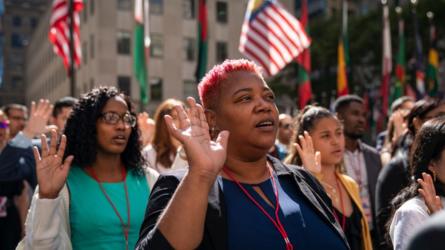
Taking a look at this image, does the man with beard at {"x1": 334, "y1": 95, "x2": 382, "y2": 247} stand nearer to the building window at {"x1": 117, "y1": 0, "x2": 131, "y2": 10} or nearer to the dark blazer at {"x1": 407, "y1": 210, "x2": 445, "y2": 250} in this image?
the dark blazer at {"x1": 407, "y1": 210, "x2": 445, "y2": 250}

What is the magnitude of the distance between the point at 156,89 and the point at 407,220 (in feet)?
117

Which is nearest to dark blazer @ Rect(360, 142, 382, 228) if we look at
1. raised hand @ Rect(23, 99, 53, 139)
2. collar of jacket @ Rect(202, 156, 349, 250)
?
raised hand @ Rect(23, 99, 53, 139)

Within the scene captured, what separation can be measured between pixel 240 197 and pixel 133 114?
6.54 ft

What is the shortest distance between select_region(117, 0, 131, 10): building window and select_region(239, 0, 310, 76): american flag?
92.2 feet

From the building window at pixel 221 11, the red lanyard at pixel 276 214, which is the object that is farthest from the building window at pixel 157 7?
the red lanyard at pixel 276 214

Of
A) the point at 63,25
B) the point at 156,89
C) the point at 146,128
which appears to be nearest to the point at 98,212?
the point at 146,128

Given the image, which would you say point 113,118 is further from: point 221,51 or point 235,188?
point 221,51

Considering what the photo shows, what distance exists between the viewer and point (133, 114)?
411 centimetres

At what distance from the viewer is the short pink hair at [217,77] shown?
2451 mm

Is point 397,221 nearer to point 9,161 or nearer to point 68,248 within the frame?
point 68,248

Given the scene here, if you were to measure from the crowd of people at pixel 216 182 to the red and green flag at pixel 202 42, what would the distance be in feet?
15.5

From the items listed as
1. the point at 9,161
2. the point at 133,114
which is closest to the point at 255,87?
the point at 133,114

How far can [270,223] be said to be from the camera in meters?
2.21

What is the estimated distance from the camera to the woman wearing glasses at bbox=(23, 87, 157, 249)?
10.5ft
